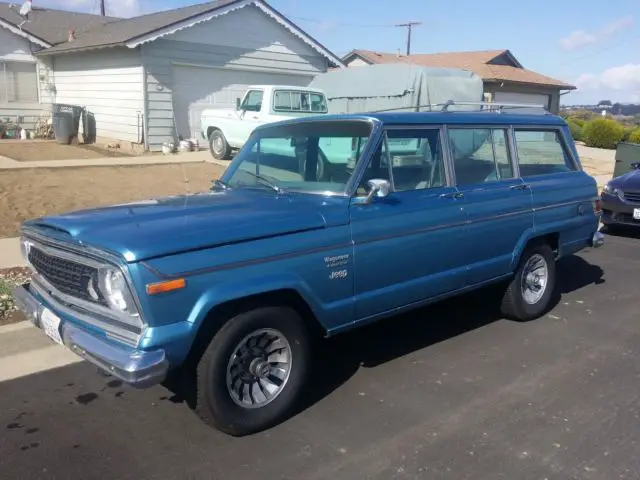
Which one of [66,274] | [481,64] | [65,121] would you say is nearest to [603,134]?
[481,64]

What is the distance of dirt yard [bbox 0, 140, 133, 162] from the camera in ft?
49.8

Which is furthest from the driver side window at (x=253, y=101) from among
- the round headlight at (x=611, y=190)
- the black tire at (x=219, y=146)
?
the round headlight at (x=611, y=190)

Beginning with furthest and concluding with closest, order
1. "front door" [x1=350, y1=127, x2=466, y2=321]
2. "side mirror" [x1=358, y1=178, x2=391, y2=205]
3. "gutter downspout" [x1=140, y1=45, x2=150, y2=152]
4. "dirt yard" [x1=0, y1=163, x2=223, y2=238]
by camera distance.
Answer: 1. "gutter downspout" [x1=140, y1=45, x2=150, y2=152]
2. "dirt yard" [x1=0, y1=163, x2=223, y2=238]
3. "front door" [x1=350, y1=127, x2=466, y2=321]
4. "side mirror" [x1=358, y1=178, x2=391, y2=205]

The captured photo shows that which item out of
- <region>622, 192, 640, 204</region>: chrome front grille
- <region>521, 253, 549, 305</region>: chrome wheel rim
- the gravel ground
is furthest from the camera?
<region>622, 192, 640, 204</region>: chrome front grille

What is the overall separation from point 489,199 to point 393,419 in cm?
209

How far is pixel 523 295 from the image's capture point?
221 inches

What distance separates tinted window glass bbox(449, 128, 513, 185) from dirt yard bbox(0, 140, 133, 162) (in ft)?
40.6

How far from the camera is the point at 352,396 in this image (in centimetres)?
414

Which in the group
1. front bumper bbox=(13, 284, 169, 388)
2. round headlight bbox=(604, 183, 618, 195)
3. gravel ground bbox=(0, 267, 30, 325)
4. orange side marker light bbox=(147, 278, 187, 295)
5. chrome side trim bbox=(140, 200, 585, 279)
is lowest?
gravel ground bbox=(0, 267, 30, 325)

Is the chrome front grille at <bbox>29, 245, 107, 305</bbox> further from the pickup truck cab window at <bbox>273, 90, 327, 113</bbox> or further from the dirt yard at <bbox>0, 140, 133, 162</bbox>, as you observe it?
the dirt yard at <bbox>0, 140, 133, 162</bbox>

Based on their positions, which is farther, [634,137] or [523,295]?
[634,137]

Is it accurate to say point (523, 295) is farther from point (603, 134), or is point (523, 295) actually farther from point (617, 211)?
point (603, 134)

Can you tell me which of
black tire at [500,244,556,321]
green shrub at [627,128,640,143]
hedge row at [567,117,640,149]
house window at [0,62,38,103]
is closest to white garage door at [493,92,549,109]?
hedge row at [567,117,640,149]

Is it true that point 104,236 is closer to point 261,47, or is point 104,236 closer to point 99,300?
point 99,300
